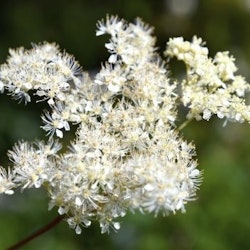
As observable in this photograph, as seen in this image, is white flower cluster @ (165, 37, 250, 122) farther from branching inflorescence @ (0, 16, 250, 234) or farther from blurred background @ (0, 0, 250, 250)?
blurred background @ (0, 0, 250, 250)

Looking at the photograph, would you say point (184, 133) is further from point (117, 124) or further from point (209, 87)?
point (117, 124)

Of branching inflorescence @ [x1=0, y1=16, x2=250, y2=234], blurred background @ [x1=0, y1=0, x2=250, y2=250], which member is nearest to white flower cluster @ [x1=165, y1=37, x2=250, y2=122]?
branching inflorescence @ [x1=0, y1=16, x2=250, y2=234]

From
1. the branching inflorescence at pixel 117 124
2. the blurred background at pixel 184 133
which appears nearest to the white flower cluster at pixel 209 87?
the branching inflorescence at pixel 117 124

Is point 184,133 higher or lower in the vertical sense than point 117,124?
higher

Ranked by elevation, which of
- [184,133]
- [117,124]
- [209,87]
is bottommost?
[117,124]

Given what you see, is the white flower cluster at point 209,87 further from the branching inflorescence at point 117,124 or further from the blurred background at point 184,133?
the blurred background at point 184,133

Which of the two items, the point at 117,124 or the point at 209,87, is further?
the point at 209,87

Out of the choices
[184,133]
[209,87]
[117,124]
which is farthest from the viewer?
[184,133]

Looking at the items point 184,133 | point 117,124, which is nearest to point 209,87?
point 117,124
